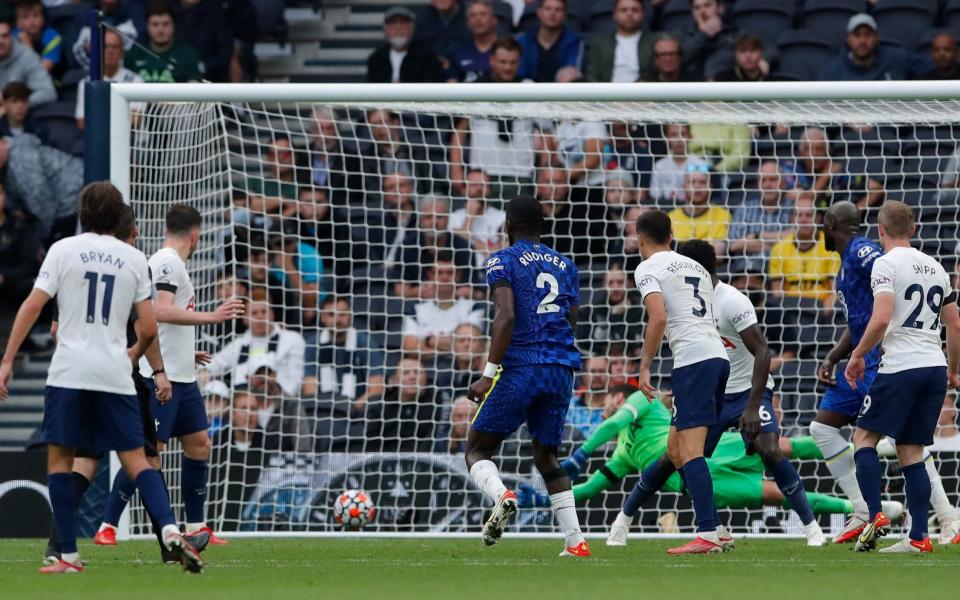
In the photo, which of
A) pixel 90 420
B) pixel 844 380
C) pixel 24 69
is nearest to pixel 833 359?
pixel 844 380

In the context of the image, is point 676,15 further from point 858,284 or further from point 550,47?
point 858,284

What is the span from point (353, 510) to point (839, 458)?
147 inches

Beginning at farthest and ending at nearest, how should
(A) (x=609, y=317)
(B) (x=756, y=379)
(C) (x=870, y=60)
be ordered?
(C) (x=870, y=60) < (A) (x=609, y=317) < (B) (x=756, y=379)

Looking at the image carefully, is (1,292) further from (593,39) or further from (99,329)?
(99,329)

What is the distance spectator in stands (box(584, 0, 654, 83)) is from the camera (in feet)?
50.1

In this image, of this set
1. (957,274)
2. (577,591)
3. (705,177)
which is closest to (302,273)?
(705,177)

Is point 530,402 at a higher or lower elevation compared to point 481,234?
lower

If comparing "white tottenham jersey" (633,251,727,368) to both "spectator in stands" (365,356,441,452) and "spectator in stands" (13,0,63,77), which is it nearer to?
"spectator in stands" (365,356,441,452)

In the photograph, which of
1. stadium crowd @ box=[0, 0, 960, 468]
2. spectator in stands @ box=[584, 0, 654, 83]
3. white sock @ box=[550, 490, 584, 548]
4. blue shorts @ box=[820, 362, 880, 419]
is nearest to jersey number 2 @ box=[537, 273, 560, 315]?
white sock @ box=[550, 490, 584, 548]

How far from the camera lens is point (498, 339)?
8406mm

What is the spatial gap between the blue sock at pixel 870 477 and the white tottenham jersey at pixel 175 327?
4.12 meters

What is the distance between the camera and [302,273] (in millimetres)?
13055

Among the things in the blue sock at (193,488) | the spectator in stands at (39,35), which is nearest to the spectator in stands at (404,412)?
the blue sock at (193,488)

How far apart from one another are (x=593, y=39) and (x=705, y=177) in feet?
9.32
